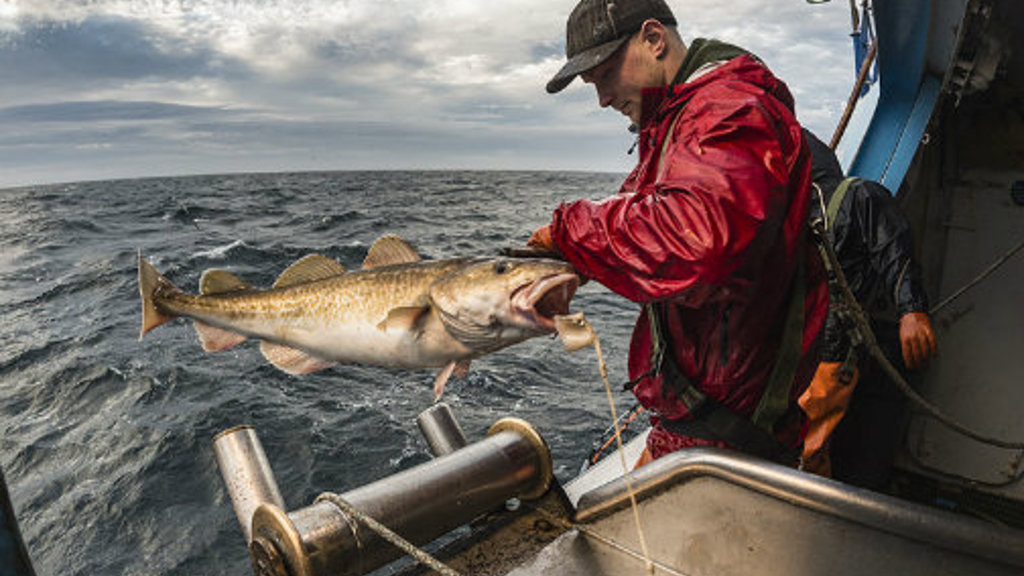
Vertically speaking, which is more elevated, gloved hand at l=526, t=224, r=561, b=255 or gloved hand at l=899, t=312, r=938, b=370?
gloved hand at l=526, t=224, r=561, b=255

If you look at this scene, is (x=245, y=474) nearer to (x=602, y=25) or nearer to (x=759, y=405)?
(x=759, y=405)

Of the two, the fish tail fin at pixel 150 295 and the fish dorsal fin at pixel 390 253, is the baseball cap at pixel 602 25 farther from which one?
the fish tail fin at pixel 150 295

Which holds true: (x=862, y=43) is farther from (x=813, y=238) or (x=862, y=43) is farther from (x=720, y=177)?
(x=720, y=177)

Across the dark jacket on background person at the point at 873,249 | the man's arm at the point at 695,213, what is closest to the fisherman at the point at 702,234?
the man's arm at the point at 695,213

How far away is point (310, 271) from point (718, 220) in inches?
69.2

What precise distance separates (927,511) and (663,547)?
951mm

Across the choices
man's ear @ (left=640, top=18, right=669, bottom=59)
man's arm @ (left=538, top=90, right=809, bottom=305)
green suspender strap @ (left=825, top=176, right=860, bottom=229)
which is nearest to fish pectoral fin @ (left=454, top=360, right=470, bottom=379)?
man's arm @ (left=538, top=90, right=809, bottom=305)

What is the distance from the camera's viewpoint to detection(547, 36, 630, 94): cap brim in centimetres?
248

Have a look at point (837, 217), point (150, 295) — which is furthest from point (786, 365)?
point (150, 295)

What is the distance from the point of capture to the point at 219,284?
119 inches

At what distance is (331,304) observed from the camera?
8.50 ft

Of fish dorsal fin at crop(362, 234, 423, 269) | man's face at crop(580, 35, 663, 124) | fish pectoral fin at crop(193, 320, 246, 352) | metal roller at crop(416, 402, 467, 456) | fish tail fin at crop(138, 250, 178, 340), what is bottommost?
metal roller at crop(416, 402, 467, 456)

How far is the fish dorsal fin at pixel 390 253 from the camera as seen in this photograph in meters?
2.65

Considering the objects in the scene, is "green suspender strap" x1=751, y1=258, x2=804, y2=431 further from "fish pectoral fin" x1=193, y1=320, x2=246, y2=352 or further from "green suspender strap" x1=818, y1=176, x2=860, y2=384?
"fish pectoral fin" x1=193, y1=320, x2=246, y2=352
